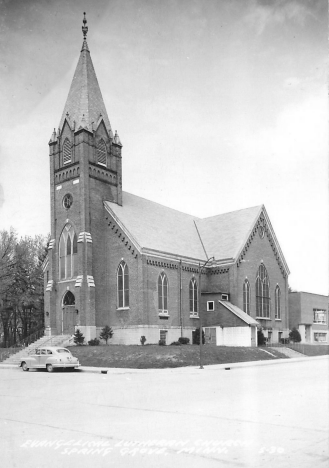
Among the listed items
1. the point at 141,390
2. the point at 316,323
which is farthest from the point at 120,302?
the point at 316,323

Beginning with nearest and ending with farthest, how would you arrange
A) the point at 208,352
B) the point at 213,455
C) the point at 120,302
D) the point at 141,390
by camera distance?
the point at 213,455, the point at 141,390, the point at 208,352, the point at 120,302

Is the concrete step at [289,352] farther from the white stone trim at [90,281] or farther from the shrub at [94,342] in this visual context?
the white stone trim at [90,281]

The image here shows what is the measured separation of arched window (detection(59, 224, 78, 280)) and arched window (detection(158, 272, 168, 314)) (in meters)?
7.17

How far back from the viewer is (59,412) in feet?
43.7

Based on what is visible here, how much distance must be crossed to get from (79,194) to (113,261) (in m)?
6.34

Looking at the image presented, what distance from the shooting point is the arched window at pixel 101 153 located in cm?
4675

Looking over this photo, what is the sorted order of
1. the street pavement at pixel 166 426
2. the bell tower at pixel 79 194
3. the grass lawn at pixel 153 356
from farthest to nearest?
the bell tower at pixel 79 194 → the grass lawn at pixel 153 356 → the street pavement at pixel 166 426

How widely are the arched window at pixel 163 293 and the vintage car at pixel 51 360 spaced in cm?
1456

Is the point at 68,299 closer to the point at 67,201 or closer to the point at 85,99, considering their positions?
the point at 67,201

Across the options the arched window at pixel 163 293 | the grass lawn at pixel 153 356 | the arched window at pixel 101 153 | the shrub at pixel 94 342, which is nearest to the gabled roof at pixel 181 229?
the arched window at pixel 163 293

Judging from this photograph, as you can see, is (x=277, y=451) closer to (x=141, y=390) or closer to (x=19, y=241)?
(x=141, y=390)

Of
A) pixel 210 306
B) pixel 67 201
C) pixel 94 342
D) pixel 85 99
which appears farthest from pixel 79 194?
pixel 210 306

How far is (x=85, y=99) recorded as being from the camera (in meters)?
47.1

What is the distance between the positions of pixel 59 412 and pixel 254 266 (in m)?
42.5
